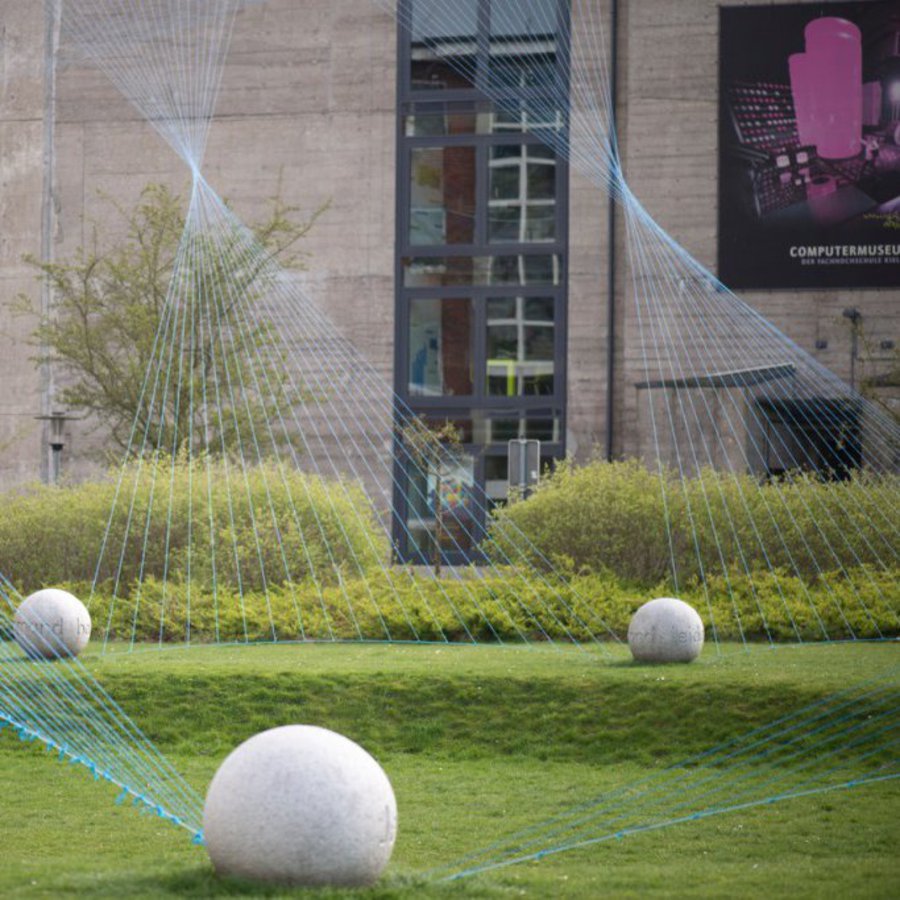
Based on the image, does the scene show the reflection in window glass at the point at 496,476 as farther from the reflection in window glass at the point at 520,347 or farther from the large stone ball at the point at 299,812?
the large stone ball at the point at 299,812

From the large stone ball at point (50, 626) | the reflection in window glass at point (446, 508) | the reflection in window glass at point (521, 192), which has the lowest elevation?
the reflection in window glass at point (446, 508)

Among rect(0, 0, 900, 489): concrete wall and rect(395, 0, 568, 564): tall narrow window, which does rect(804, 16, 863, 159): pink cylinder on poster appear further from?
rect(395, 0, 568, 564): tall narrow window

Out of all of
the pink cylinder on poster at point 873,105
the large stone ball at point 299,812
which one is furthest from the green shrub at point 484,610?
the pink cylinder on poster at point 873,105

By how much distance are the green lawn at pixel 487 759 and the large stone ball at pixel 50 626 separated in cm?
37

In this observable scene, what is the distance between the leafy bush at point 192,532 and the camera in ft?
90.1

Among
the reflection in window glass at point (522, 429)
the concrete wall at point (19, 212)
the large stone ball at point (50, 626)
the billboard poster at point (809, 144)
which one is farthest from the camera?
the concrete wall at point (19, 212)

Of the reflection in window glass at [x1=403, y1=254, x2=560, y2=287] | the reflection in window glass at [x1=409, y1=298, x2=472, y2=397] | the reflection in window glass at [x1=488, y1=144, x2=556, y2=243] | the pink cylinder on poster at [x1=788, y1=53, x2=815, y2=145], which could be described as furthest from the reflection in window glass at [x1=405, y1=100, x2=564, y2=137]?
the pink cylinder on poster at [x1=788, y1=53, x2=815, y2=145]

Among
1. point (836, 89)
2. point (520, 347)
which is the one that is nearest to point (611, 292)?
point (520, 347)

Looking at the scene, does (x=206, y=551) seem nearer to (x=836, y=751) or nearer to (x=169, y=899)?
(x=836, y=751)

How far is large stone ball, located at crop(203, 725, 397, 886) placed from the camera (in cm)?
935

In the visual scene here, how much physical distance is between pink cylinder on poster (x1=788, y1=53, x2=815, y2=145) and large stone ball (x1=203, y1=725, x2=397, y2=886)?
35.5m

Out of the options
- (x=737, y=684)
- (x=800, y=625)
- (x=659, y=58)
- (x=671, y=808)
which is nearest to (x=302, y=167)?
(x=659, y=58)

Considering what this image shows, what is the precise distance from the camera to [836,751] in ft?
53.0

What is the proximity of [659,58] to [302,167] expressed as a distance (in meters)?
9.54
